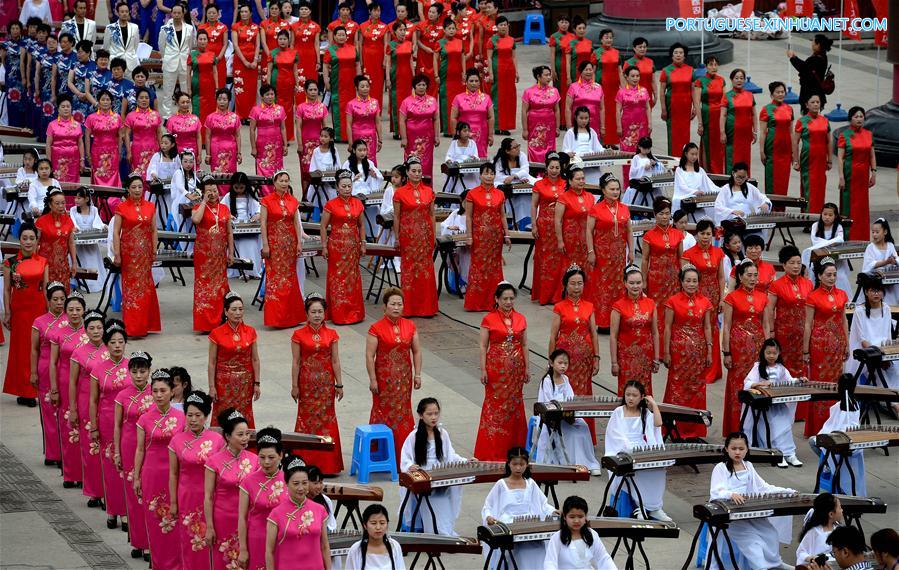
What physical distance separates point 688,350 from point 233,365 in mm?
4038

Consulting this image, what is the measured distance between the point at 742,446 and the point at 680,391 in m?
2.90

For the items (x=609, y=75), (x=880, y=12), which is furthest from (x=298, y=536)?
(x=880, y=12)

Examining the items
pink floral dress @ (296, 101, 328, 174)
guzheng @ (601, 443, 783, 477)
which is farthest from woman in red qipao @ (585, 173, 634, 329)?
pink floral dress @ (296, 101, 328, 174)

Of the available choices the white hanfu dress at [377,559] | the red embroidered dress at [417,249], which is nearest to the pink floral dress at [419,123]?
the red embroidered dress at [417,249]

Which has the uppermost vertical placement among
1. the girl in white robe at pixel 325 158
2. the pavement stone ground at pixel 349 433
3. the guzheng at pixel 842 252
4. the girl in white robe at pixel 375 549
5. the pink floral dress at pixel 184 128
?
the pink floral dress at pixel 184 128

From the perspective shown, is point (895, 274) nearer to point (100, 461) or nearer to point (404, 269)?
point (404, 269)

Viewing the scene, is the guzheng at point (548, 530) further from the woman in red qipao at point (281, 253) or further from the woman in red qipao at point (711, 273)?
the woman in red qipao at point (281, 253)

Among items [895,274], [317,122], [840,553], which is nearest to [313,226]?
[317,122]

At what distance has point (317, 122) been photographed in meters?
23.5

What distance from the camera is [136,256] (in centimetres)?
1881

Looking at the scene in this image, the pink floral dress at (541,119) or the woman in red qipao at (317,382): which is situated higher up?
the pink floral dress at (541,119)

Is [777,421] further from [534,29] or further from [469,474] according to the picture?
[534,29]

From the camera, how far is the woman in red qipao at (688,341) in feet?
54.6

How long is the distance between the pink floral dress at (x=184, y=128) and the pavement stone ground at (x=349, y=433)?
1.79m
